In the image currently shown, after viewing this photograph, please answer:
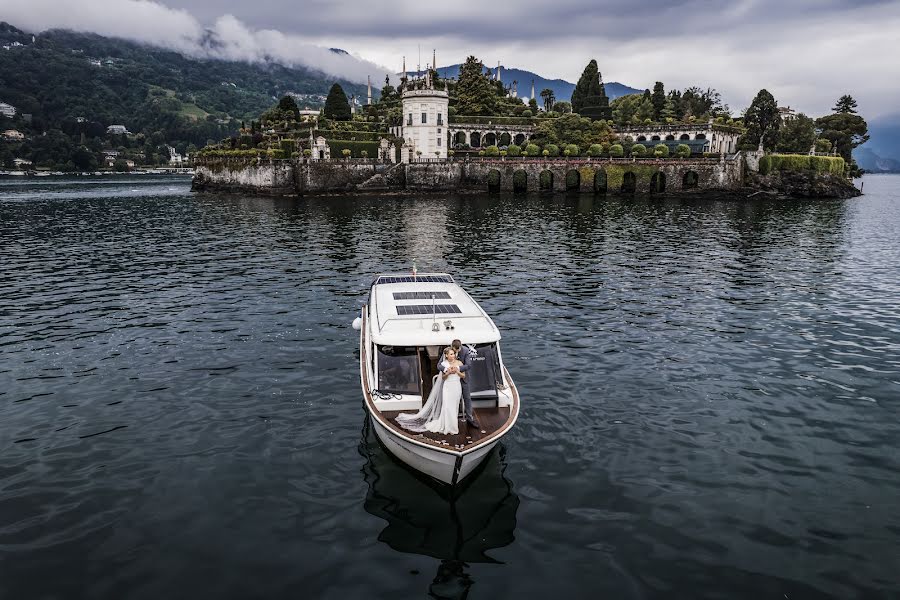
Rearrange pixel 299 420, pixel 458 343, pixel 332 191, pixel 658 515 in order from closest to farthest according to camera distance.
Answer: pixel 658 515
pixel 458 343
pixel 299 420
pixel 332 191

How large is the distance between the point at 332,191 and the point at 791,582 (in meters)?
97.9

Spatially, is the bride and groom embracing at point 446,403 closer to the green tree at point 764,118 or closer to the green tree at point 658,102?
the green tree at point 764,118

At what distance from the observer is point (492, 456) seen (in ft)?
49.8

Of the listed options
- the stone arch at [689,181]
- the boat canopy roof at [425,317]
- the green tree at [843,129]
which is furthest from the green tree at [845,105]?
the boat canopy roof at [425,317]

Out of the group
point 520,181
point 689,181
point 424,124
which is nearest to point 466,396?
point 520,181

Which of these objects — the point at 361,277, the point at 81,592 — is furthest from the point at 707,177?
the point at 81,592

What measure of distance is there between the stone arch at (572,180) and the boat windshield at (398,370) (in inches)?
3831

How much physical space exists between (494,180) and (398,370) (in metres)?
96.1

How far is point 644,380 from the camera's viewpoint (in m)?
20.2

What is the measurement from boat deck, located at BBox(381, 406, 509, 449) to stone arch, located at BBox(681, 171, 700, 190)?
101 m

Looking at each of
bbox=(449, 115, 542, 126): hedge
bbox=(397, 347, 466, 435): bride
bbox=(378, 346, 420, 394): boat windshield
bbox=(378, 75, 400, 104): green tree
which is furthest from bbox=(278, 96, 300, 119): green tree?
bbox=(397, 347, 466, 435): bride

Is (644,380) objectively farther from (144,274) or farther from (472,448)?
(144,274)

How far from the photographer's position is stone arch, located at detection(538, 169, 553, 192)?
351 feet

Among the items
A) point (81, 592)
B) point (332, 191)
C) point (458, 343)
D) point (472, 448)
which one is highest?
point (332, 191)
